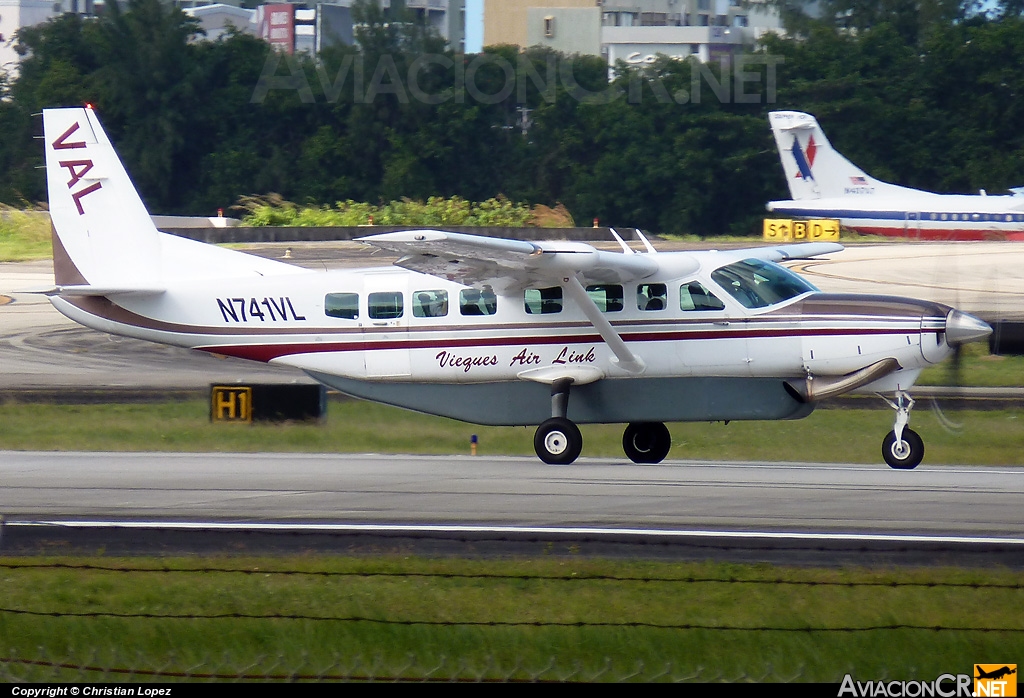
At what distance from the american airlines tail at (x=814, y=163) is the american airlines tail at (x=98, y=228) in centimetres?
3565

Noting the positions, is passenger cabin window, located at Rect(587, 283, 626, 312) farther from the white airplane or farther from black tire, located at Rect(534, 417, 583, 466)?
the white airplane

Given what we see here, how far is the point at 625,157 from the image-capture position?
59969 millimetres

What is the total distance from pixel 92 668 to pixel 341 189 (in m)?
55.8

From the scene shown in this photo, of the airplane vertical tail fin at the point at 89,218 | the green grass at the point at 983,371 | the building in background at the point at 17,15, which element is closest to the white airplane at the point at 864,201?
the green grass at the point at 983,371

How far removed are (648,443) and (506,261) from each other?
357 cm

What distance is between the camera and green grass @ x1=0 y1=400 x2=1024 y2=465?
17812 mm

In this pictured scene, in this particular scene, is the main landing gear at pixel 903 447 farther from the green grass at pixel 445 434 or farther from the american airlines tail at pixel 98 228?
the american airlines tail at pixel 98 228

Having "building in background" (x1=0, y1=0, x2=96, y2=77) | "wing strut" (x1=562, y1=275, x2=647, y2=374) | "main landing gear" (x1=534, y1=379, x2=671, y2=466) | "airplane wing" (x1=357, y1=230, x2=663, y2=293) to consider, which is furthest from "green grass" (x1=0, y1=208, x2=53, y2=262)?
"building in background" (x1=0, y1=0, x2=96, y2=77)

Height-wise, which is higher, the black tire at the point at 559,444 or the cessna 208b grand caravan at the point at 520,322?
the cessna 208b grand caravan at the point at 520,322

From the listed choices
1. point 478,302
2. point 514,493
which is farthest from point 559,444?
point 514,493

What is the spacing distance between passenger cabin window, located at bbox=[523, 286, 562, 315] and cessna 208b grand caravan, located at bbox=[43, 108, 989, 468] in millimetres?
26

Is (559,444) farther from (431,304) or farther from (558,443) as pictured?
(431,304)

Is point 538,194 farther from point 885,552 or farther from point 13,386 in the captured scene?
point 885,552

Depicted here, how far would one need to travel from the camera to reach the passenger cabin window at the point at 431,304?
16.5 meters
